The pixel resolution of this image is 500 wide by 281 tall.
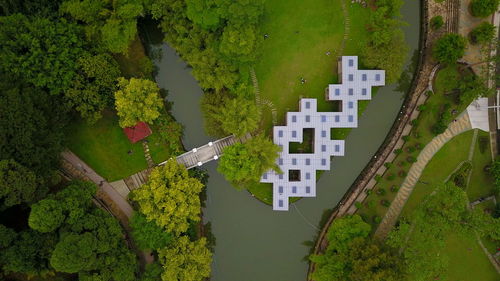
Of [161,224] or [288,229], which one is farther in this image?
[288,229]

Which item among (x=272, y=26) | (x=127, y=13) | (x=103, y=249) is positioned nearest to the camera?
(x=103, y=249)

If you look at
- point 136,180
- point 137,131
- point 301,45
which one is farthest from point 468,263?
point 137,131

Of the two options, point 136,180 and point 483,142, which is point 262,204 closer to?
point 136,180

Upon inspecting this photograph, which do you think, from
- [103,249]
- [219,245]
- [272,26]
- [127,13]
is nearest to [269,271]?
[219,245]

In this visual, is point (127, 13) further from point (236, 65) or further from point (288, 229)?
point (288, 229)

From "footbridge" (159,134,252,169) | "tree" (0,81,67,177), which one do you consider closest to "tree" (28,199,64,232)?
"tree" (0,81,67,177)
